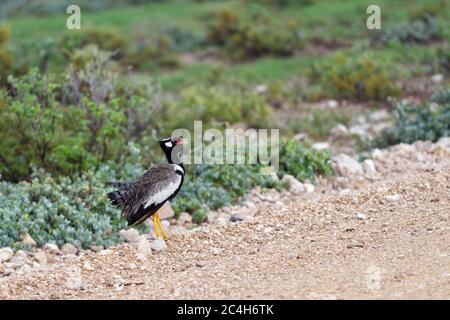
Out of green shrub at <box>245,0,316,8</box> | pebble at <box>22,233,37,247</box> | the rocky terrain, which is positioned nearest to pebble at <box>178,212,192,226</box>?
the rocky terrain

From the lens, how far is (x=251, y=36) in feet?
52.5

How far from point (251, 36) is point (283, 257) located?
34.4 feet

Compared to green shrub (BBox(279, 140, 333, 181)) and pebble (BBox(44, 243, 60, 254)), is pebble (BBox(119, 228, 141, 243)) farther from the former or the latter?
green shrub (BBox(279, 140, 333, 181))

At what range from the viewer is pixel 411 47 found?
601 inches

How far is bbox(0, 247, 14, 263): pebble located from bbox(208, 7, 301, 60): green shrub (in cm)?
1001

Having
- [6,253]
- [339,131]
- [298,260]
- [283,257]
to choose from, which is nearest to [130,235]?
[6,253]

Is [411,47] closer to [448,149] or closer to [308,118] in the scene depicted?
[308,118]

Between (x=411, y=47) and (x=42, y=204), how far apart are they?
32.0ft

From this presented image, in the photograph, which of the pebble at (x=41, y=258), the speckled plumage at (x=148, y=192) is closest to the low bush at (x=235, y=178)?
the speckled plumage at (x=148, y=192)

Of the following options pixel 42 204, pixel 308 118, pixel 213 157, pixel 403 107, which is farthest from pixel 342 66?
pixel 42 204

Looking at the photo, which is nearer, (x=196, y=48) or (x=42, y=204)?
(x=42, y=204)

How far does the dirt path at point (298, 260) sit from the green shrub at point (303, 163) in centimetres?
148

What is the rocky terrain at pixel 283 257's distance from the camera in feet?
17.4

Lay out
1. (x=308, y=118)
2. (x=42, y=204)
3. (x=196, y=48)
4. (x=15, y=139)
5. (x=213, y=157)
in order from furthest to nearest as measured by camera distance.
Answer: (x=196, y=48)
(x=308, y=118)
(x=15, y=139)
(x=213, y=157)
(x=42, y=204)
